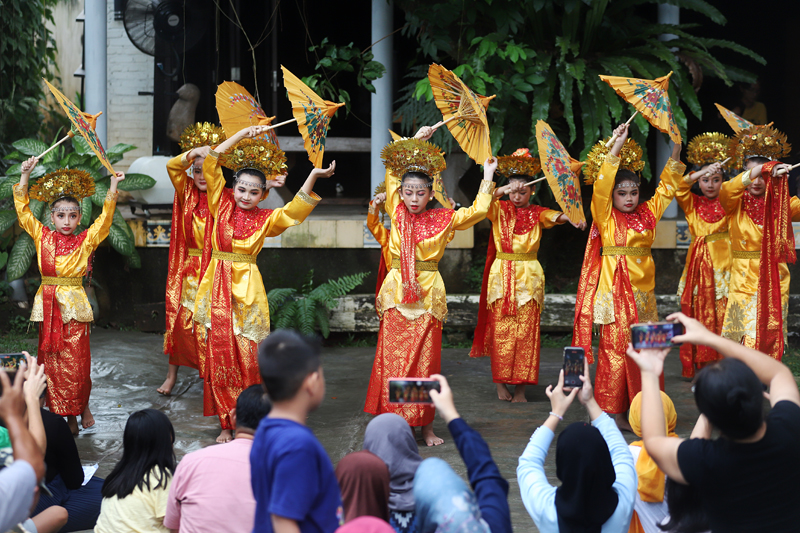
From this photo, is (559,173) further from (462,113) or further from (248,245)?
(248,245)

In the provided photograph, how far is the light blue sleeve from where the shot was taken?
2.36m

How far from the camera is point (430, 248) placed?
4906 mm

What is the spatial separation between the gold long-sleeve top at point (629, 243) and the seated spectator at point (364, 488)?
3.24 metres

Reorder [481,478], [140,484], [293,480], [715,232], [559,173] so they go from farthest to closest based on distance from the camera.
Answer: [715,232] < [559,173] < [140,484] < [481,478] < [293,480]

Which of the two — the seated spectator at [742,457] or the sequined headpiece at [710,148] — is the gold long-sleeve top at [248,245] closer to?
the sequined headpiece at [710,148]

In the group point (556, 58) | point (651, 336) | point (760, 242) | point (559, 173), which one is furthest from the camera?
point (556, 58)

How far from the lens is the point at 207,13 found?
8.09 meters

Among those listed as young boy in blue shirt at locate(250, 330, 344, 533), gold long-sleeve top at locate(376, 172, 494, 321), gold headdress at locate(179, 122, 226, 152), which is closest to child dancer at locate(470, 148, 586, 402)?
gold long-sleeve top at locate(376, 172, 494, 321)

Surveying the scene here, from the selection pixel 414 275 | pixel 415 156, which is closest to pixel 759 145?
pixel 415 156

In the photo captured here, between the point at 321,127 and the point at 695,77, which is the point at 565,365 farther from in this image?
the point at 695,77

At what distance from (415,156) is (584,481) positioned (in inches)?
118

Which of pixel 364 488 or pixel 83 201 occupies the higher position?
pixel 83 201

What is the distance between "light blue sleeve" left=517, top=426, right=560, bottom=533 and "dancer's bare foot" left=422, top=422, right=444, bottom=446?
2.34 metres

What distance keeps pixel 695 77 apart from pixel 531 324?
333 cm
